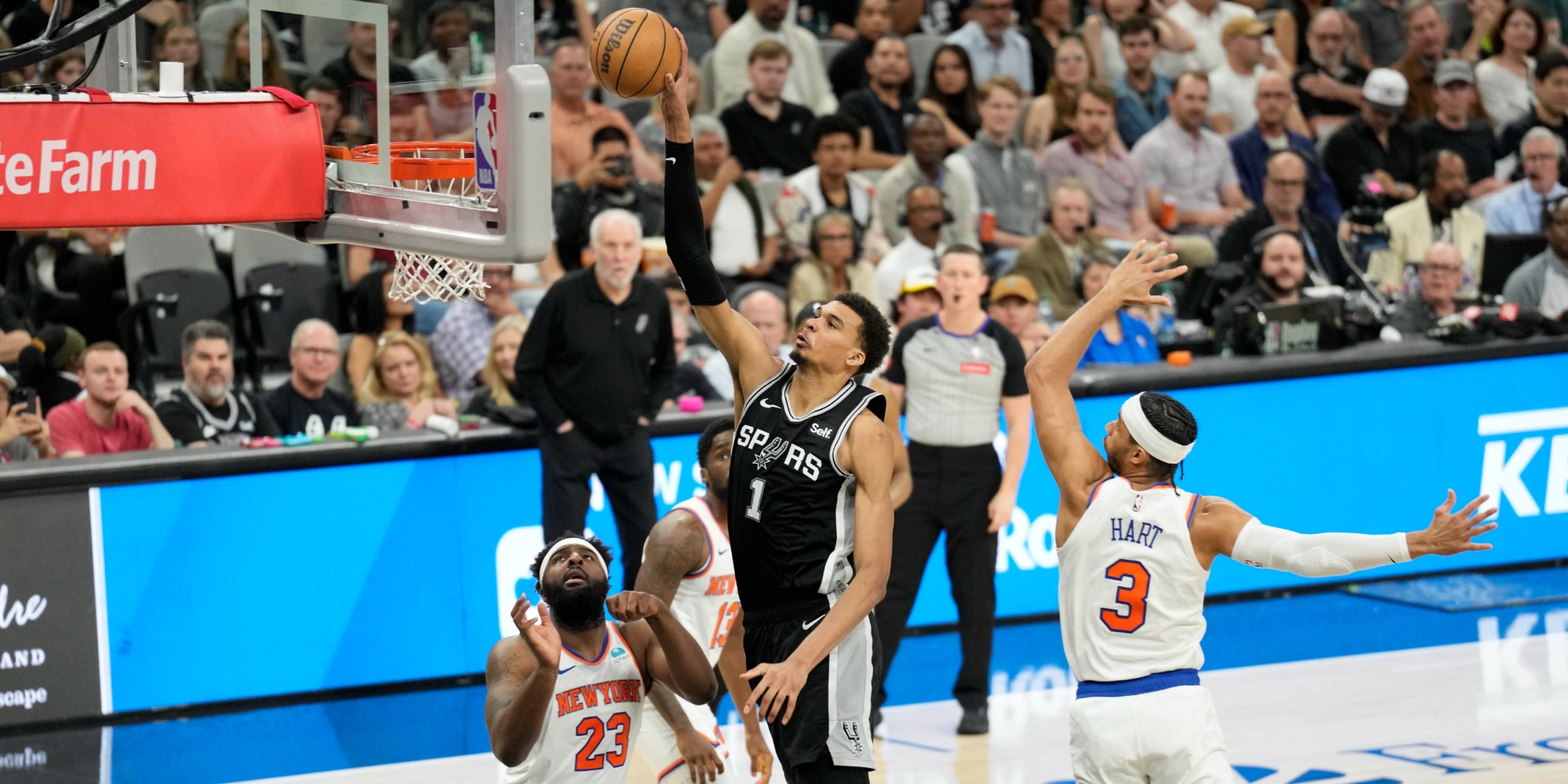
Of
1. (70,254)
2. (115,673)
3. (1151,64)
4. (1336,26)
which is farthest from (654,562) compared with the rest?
(1336,26)

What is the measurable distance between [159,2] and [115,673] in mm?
3705

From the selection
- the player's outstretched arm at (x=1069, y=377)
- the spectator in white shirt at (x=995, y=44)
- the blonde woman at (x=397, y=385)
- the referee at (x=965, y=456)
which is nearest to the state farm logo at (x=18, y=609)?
the blonde woman at (x=397, y=385)

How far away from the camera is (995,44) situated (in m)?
14.4

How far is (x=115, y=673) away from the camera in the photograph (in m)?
9.16

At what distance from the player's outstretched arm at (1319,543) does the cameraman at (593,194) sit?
6.31 m

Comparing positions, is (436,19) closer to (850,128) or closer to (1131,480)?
(1131,480)

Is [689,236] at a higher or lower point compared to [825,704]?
higher

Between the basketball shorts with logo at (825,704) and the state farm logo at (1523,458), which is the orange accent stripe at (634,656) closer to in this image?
the basketball shorts with logo at (825,704)

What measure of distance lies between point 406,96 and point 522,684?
6.71 feet

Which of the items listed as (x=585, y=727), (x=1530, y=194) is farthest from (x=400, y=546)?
(x=1530, y=194)

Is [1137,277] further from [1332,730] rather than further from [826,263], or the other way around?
[826,263]

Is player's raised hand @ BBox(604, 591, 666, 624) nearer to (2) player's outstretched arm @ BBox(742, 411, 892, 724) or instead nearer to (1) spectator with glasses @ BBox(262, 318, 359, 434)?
(2) player's outstretched arm @ BBox(742, 411, 892, 724)

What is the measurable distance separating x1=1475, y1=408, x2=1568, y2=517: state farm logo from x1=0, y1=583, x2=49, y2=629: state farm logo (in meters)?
8.04

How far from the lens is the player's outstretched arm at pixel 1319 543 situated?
5348 mm
